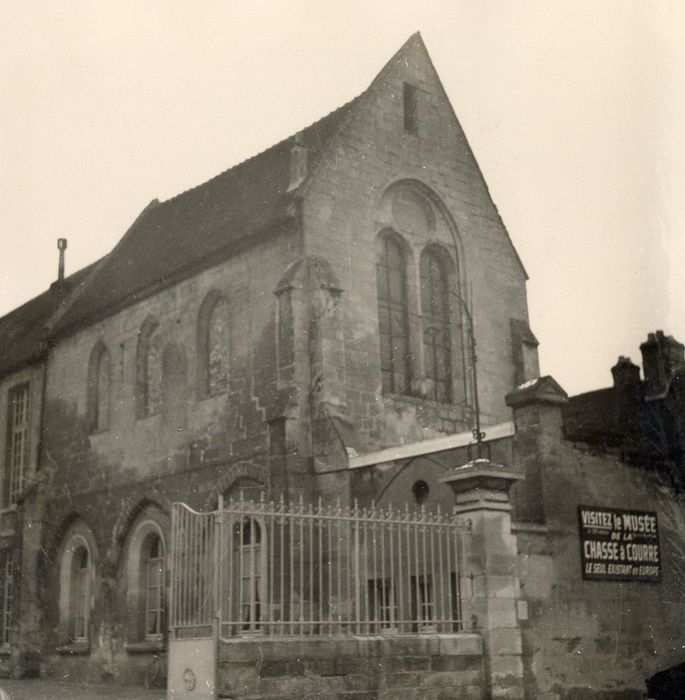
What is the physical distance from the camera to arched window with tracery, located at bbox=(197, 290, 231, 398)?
20.8 meters

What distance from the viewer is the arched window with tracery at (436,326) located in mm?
21141

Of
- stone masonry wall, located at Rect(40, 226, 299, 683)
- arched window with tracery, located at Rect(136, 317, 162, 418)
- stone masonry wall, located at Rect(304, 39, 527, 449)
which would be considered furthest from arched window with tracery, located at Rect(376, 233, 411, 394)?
arched window with tracery, located at Rect(136, 317, 162, 418)

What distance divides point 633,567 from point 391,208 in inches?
369

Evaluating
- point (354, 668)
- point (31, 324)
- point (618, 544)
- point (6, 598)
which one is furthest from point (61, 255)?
point (354, 668)

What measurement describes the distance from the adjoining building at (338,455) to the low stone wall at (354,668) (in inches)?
1.1

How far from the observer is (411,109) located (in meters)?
22.0

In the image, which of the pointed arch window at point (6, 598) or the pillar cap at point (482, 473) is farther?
the pointed arch window at point (6, 598)

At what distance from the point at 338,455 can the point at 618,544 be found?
16.5 feet

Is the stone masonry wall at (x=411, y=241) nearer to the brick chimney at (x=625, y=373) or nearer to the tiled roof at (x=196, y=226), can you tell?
the tiled roof at (x=196, y=226)

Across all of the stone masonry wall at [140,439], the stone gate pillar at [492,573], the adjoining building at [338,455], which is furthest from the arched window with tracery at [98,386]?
the stone gate pillar at [492,573]

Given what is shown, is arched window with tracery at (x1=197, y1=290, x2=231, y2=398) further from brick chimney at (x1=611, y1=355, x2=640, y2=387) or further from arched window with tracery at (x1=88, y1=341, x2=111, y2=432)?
brick chimney at (x1=611, y1=355, x2=640, y2=387)

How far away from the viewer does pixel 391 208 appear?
21.2 metres

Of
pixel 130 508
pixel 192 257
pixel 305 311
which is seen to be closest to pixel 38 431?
pixel 130 508

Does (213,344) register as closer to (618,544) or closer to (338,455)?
(338,455)
